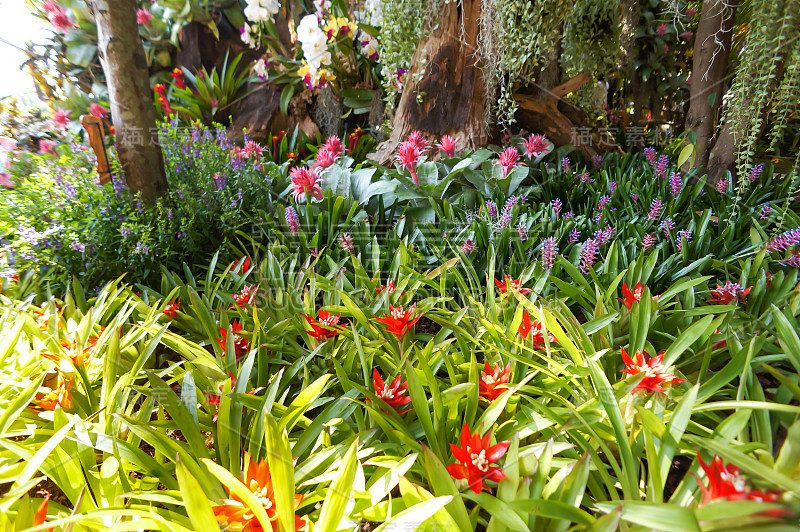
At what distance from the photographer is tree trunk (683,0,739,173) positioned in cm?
261

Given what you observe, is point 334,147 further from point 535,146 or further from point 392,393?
point 392,393

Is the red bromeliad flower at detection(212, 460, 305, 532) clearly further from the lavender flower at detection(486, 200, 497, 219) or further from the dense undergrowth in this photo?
the lavender flower at detection(486, 200, 497, 219)

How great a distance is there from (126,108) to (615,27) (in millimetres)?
2945

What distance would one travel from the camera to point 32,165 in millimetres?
2076

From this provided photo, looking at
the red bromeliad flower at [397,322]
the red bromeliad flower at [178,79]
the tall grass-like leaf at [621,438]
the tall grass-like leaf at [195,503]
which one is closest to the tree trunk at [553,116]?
the red bromeliad flower at [397,322]

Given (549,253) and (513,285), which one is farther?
(549,253)

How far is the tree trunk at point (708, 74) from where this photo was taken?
8.57ft

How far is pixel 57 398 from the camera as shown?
1191 mm

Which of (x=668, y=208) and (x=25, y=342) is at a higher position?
(x=668, y=208)

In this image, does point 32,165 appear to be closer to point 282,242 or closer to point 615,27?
point 282,242

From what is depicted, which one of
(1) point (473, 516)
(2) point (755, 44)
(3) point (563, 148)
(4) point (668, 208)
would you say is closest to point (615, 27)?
(3) point (563, 148)

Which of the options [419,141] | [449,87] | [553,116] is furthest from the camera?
[553,116]

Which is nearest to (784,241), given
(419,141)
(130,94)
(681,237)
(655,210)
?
(681,237)

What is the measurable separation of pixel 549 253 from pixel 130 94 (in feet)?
6.28
